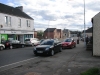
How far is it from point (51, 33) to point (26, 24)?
177 feet

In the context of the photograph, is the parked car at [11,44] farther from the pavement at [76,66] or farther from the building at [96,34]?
the pavement at [76,66]

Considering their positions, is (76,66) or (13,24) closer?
(76,66)

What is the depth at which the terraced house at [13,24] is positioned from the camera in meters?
31.7

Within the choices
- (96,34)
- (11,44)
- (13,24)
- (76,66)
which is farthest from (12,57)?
(13,24)

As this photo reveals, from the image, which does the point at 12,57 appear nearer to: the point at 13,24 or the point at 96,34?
the point at 96,34

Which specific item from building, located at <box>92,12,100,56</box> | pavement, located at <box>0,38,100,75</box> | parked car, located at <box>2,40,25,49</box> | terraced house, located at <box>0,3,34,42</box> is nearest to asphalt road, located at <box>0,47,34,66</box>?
pavement, located at <box>0,38,100,75</box>

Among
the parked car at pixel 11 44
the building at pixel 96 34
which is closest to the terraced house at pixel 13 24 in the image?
the parked car at pixel 11 44

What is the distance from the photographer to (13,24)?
114 ft

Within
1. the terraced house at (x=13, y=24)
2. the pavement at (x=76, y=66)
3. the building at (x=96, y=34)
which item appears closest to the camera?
the pavement at (x=76, y=66)

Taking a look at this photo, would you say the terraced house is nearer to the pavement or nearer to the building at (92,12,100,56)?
the building at (92,12,100,56)

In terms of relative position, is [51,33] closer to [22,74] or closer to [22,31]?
[22,31]

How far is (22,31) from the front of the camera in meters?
38.2

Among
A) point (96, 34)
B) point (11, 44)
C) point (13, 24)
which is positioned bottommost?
point (11, 44)

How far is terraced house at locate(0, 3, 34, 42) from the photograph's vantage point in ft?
104
